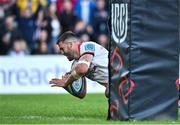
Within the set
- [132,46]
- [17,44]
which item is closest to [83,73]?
[132,46]

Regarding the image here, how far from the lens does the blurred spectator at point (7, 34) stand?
24641 mm

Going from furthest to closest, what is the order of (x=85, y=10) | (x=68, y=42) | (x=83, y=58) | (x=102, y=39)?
(x=85, y=10) → (x=102, y=39) → (x=68, y=42) → (x=83, y=58)

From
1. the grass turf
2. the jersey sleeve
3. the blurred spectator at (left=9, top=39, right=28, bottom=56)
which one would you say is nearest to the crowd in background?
the blurred spectator at (left=9, top=39, right=28, bottom=56)

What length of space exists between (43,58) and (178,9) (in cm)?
1135

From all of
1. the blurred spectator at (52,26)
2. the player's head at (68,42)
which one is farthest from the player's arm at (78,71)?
the blurred spectator at (52,26)

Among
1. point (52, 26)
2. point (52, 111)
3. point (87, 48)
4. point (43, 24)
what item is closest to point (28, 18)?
point (43, 24)

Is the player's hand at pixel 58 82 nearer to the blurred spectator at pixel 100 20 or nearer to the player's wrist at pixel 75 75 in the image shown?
the player's wrist at pixel 75 75

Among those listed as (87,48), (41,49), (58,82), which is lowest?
(41,49)

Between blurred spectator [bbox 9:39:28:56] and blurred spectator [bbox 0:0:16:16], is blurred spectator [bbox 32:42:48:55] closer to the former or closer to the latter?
blurred spectator [bbox 9:39:28:56]

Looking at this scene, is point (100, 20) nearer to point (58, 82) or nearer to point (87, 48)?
point (87, 48)

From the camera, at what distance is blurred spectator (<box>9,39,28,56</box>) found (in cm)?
2434

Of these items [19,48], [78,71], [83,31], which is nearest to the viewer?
[78,71]

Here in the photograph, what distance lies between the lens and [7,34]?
2483 cm

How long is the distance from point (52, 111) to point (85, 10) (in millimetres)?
10935
